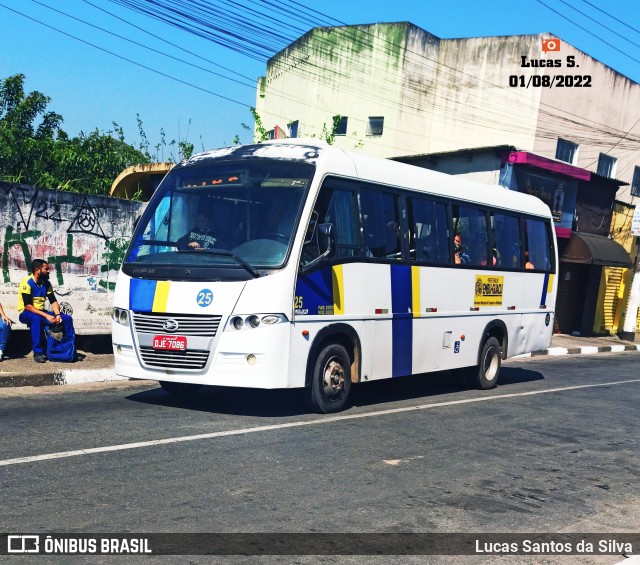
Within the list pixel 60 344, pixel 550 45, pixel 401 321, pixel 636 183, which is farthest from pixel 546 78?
pixel 60 344

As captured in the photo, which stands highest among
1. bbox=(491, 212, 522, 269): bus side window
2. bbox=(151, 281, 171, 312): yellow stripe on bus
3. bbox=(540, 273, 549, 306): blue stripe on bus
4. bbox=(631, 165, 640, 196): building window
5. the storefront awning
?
bbox=(631, 165, 640, 196): building window

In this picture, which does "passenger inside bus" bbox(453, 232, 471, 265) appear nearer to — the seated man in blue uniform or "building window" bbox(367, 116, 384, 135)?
the seated man in blue uniform

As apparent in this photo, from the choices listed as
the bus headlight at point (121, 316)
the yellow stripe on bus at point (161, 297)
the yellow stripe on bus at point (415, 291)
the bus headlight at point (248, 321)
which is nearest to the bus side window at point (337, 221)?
the bus headlight at point (248, 321)

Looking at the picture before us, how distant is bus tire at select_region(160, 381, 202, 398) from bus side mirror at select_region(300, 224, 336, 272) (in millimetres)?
2345

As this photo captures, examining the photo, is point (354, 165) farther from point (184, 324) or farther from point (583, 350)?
point (583, 350)

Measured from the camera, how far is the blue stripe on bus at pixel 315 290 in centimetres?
877

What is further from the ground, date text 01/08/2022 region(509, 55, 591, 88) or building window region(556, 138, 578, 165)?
date text 01/08/2022 region(509, 55, 591, 88)

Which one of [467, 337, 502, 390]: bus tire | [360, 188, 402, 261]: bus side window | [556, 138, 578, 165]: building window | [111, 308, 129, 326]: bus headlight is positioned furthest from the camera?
[556, 138, 578, 165]: building window

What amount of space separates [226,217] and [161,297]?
3.60 feet

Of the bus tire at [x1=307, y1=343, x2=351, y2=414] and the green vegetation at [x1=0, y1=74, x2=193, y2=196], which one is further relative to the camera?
the green vegetation at [x1=0, y1=74, x2=193, y2=196]

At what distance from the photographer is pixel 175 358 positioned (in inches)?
339

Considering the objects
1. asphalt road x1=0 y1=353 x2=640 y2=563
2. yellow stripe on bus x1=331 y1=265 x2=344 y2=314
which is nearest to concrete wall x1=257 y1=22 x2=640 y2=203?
asphalt road x1=0 y1=353 x2=640 y2=563

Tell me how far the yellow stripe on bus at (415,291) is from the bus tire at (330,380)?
60.2 inches

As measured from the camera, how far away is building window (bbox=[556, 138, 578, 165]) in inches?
1325
